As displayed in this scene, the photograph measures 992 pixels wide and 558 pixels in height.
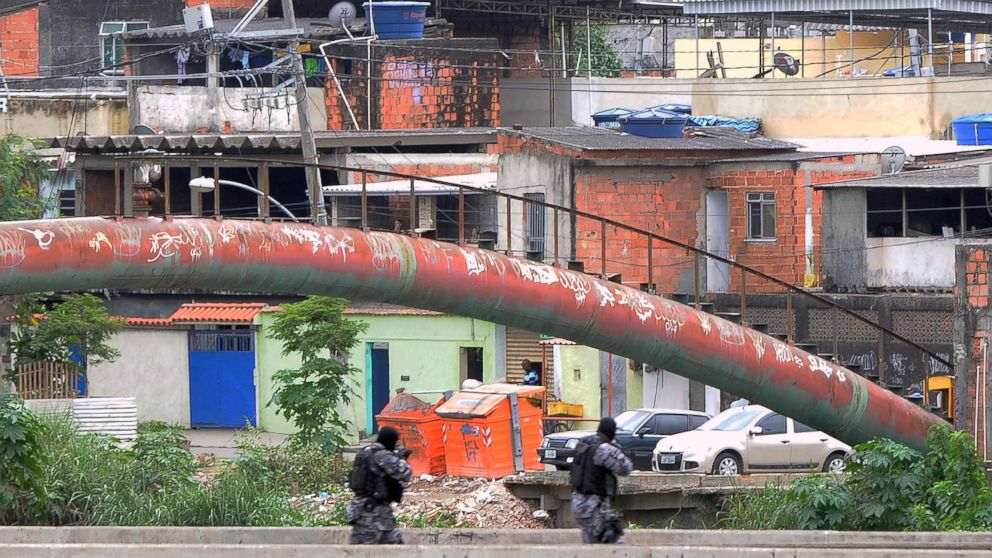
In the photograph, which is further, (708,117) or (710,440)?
(708,117)

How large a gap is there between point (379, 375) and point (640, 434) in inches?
351

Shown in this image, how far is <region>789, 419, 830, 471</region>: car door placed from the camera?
25.2 meters

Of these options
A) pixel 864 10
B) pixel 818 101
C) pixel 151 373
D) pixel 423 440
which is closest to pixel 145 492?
pixel 423 440

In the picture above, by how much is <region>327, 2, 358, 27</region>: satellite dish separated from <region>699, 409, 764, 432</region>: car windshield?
66.5 feet

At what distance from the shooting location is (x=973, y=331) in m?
19.5

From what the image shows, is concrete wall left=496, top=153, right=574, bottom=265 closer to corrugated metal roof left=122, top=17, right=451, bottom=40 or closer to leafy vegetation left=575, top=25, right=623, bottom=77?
corrugated metal roof left=122, top=17, right=451, bottom=40

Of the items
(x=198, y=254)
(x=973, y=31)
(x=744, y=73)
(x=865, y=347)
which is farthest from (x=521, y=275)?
(x=744, y=73)

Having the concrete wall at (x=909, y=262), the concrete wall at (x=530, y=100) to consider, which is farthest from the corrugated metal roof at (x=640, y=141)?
the concrete wall at (x=530, y=100)

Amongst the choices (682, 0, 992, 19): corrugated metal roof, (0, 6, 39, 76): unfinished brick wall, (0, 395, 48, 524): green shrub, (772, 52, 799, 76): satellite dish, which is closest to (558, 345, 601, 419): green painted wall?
(0, 395, 48, 524): green shrub

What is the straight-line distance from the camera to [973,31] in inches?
1778

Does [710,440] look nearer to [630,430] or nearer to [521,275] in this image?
[630,430]

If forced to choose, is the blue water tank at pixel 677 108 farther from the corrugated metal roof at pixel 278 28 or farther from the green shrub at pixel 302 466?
the green shrub at pixel 302 466

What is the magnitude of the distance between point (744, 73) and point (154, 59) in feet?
64.6

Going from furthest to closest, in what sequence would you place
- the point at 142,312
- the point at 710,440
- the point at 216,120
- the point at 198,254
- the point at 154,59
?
1. the point at 154,59
2. the point at 216,120
3. the point at 142,312
4. the point at 710,440
5. the point at 198,254
